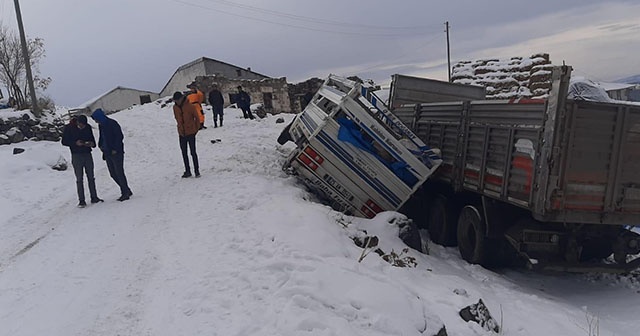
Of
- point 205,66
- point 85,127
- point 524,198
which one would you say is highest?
point 205,66

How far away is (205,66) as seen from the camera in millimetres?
37344

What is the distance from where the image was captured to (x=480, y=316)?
457 cm

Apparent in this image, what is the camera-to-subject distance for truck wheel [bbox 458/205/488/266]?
22.7ft

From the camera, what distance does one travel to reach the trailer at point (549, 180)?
534cm

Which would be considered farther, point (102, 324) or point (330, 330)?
point (102, 324)

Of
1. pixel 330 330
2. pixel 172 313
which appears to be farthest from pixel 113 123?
pixel 330 330

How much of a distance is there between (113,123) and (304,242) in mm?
4876

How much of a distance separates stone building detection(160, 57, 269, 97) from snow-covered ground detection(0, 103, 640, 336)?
29.2 m

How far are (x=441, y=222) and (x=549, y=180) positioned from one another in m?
3.25

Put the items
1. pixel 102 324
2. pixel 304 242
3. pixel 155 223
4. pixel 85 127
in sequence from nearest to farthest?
pixel 102 324 < pixel 304 242 < pixel 155 223 < pixel 85 127

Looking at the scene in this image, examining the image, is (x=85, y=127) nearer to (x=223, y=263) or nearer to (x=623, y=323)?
(x=223, y=263)

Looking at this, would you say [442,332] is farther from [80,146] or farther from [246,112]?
[246,112]

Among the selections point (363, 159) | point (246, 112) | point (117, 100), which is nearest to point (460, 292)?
point (363, 159)

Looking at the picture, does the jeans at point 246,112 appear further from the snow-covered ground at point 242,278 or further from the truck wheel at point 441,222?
the truck wheel at point 441,222
